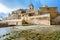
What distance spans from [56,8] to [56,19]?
1626mm

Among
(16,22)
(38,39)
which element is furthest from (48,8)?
(38,39)

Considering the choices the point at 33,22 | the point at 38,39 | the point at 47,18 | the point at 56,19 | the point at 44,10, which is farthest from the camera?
the point at 44,10

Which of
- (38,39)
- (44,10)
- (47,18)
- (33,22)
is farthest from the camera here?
(44,10)

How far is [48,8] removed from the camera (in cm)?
1307

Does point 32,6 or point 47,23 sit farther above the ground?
point 32,6

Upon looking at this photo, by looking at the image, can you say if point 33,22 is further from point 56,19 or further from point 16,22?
point 56,19

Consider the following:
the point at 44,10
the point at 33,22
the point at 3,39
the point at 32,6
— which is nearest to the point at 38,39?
the point at 3,39

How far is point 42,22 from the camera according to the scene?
10.3 m

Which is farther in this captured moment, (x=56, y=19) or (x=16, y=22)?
(x=56, y=19)

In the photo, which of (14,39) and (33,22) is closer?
(14,39)

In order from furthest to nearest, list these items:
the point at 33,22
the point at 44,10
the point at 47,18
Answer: the point at 44,10
the point at 33,22
the point at 47,18

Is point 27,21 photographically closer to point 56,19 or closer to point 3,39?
point 56,19

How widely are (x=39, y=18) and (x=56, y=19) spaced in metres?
2.07

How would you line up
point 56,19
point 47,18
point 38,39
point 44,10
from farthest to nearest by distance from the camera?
point 44,10 < point 56,19 < point 47,18 < point 38,39
